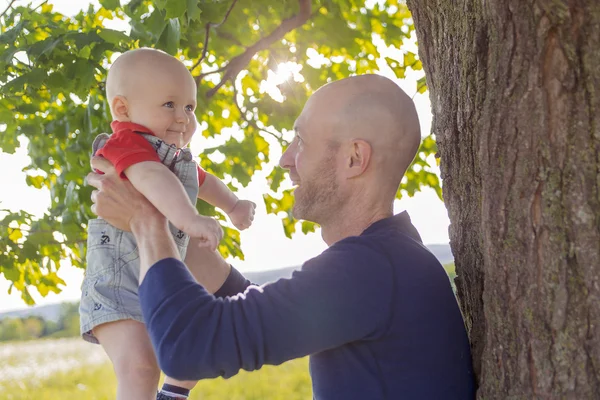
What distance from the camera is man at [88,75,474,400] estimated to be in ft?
6.40

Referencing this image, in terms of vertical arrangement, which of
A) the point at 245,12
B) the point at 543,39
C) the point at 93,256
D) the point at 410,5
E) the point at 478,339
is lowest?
the point at 478,339

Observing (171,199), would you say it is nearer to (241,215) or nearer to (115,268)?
(115,268)

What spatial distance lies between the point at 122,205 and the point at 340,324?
872mm

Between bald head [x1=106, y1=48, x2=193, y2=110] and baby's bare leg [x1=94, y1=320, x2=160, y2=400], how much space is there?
0.82 metres

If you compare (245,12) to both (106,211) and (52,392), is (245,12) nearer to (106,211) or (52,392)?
(106,211)

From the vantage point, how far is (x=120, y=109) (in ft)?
8.46

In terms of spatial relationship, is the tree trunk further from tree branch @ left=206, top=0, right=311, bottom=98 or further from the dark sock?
tree branch @ left=206, top=0, right=311, bottom=98

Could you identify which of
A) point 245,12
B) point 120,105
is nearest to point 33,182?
point 245,12

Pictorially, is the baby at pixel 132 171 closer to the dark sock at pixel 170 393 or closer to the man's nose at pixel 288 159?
the dark sock at pixel 170 393

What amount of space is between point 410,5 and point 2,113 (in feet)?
13.2

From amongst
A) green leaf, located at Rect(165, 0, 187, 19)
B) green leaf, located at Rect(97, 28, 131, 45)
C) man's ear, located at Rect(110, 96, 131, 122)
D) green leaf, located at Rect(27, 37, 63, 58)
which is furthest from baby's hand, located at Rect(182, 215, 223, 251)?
green leaf, located at Rect(27, 37, 63, 58)

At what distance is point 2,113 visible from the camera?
5711 mm

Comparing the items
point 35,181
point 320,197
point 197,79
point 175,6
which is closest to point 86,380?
point 35,181

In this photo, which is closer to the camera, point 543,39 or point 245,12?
point 543,39
